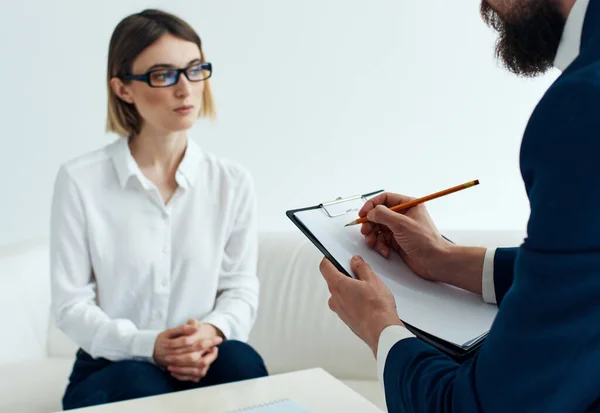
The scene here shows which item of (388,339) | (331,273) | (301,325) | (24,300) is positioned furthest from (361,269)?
(24,300)

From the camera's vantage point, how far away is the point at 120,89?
177 centimetres

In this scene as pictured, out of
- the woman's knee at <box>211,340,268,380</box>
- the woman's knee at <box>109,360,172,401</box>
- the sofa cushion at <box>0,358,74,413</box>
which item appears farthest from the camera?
the sofa cushion at <box>0,358,74,413</box>

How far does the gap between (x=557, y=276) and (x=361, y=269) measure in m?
0.38

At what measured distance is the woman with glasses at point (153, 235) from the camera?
162 centimetres

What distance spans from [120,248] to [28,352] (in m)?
0.91

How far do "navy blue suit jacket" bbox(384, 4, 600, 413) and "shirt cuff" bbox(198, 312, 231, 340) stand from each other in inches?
39.1

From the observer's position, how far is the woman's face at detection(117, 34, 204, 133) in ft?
5.57

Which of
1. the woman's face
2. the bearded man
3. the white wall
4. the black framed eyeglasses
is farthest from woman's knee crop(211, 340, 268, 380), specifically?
the white wall

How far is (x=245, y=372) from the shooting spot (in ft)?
5.16

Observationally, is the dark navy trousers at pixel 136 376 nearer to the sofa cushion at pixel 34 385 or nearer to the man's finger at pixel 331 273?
the sofa cushion at pixel 34 385

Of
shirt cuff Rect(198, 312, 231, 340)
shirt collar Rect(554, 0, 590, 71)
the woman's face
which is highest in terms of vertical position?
shirt collar Rect(554, 0, 590, 71)

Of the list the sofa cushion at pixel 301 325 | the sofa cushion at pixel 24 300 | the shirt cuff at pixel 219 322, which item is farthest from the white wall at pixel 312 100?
the shirt cuff at pixel 219 322

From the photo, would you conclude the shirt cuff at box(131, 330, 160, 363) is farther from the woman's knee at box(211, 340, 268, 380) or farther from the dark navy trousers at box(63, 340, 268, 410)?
the woman's knee at box(211, 340, 268, 380)

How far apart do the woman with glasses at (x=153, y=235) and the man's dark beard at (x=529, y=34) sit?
0.92 metres
